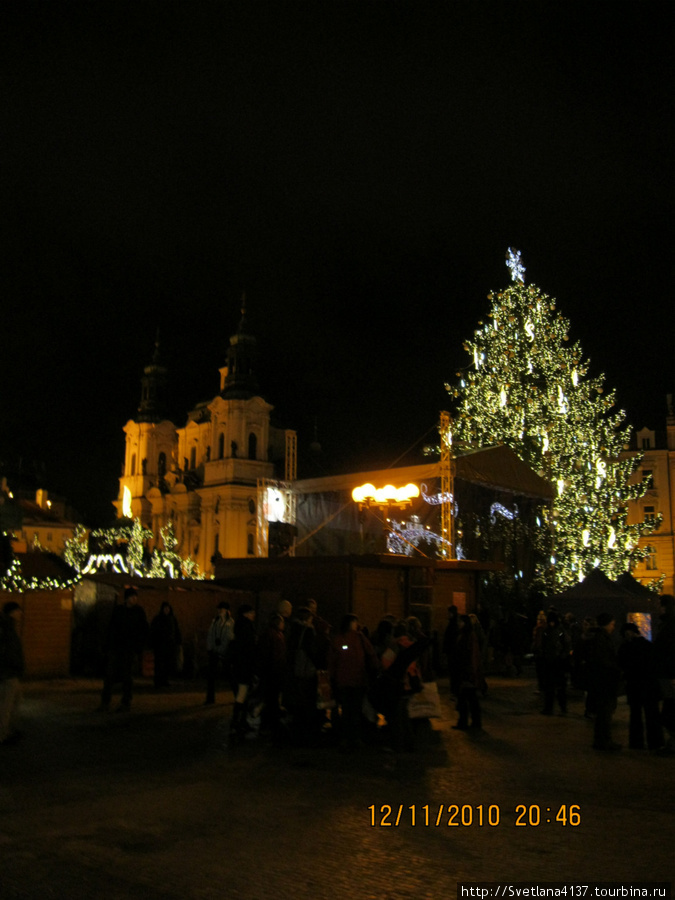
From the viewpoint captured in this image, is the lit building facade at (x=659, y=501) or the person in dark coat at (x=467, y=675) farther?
the lit building facade at (x=659, y=501)

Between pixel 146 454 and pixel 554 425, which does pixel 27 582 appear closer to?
pixel 554 425

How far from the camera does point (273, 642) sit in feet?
35.4

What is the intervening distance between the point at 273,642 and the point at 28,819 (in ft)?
14.3

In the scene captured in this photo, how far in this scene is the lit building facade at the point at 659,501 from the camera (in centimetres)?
6550

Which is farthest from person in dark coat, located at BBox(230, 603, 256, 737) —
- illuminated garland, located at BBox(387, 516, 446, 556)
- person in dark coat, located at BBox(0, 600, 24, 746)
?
illuminated garland, located at BBox(387, 516, 446, 556)

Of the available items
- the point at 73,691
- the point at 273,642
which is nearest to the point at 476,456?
the point at 73,691

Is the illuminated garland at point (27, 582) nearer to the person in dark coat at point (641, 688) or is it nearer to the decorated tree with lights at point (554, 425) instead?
the person in dark coat at point (641, 688)

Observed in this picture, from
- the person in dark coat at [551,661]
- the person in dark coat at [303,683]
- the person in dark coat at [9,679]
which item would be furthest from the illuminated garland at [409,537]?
the person in dark coat at [9,679]

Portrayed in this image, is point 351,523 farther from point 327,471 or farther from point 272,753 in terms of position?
point 327,471

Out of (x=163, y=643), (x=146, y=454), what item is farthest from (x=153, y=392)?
(x=163, y=643)

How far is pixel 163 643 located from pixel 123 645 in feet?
12.7

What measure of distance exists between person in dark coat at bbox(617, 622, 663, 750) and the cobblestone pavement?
Answer: 1.17ft

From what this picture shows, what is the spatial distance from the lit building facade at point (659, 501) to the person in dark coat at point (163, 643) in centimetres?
5332

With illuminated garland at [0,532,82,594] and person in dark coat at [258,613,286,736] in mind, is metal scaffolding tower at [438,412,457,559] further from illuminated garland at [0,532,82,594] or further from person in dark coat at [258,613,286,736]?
person in dark coat at [258,613,286,736]
